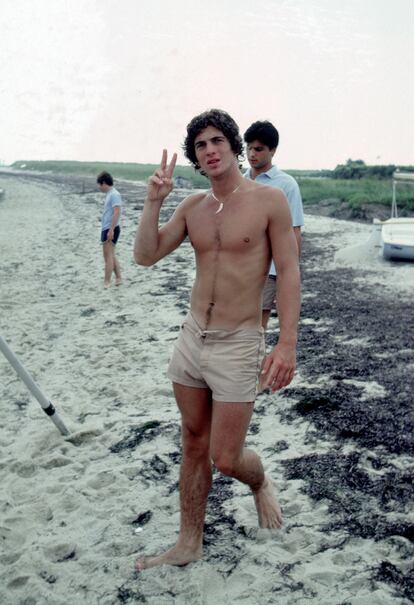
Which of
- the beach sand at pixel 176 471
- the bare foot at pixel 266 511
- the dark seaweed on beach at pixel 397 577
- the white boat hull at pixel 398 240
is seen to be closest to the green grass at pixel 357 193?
the white boat hull at pixel 398 240

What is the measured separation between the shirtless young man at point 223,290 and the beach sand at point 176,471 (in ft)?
1.89

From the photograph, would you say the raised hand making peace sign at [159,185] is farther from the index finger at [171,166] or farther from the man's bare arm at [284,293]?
the man's bare arm at [284,293]

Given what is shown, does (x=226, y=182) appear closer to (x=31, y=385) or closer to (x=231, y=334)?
(x=231, y=334)

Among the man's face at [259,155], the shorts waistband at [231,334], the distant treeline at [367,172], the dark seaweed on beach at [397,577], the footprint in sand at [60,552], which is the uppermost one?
the distant treeline at [367,172]

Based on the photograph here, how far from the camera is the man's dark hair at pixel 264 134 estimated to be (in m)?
4.55

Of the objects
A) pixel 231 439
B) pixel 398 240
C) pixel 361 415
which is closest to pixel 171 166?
pixel 231 439

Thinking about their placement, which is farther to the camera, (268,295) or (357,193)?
(357,193)

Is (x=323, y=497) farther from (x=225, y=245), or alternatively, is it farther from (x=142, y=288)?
(x=142, y=288)

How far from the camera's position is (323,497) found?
3639 millimetres

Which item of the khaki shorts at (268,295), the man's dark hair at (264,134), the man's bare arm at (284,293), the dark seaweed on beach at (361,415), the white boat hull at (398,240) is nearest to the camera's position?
the man's bare arm at (284,293)

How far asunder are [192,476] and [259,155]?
267cm

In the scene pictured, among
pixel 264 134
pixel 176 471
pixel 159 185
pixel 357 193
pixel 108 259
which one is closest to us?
pixel 159 185

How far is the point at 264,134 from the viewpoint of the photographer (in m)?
4.55

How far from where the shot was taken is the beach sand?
2973 millimetres
